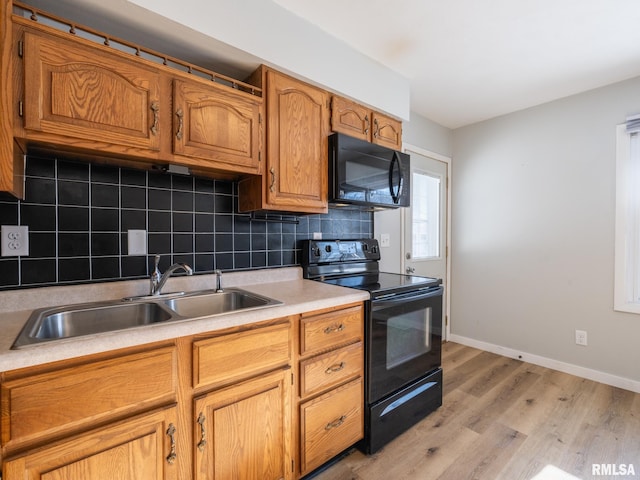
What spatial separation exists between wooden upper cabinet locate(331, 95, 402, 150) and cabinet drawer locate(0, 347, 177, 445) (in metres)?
1.55

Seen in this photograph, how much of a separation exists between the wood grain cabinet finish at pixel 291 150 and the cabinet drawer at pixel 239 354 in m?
0.68

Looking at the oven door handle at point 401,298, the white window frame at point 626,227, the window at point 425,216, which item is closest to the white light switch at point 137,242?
the oven door handle at point 401,298

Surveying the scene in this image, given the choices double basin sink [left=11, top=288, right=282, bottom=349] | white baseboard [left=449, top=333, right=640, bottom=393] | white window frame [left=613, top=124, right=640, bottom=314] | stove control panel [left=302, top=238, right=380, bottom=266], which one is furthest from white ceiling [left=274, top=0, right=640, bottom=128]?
white baseboard [left=449, top=333, right=640, bottom=393]

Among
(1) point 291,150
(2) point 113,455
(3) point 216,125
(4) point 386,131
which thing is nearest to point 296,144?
(1) point 291,150

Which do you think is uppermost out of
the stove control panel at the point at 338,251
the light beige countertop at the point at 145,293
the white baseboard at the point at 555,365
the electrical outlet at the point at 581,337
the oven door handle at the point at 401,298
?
the stove control panel at the point at 338,251

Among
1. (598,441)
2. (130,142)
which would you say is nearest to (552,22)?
(130,142)

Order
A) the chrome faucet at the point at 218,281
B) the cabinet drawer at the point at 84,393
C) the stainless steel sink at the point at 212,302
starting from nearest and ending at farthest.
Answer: the cabinet drawer at the point at 84,393 → the stainless steel sink at the point at 212,302 → the chrome faucet at the point at 218,281

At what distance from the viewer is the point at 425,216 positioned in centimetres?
308

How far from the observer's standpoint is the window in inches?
117

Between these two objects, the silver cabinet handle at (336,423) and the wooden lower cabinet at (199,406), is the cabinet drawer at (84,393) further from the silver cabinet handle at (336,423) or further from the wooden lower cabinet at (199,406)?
the silver cabinet handle at (336,423)

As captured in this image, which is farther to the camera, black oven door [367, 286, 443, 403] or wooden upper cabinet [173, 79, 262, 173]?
black oven door [367, 286, 443, 403]

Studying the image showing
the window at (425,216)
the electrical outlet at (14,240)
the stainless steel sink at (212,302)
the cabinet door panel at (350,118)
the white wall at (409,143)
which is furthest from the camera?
the window at (425,216)

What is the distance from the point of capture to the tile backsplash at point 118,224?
1244 millimetres

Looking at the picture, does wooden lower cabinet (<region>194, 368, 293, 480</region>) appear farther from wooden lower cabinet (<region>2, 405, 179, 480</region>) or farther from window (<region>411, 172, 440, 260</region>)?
window (<region>411, 172, 440, 260</region>)
